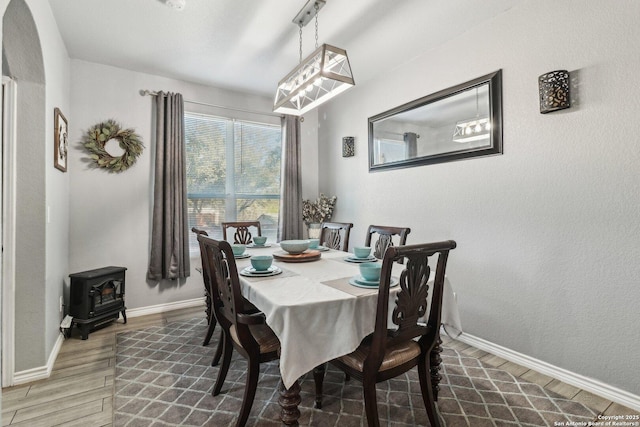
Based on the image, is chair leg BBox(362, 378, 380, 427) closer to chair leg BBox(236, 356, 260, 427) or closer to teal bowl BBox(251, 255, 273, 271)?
chair leg BBox(236, 356, 260, 427)

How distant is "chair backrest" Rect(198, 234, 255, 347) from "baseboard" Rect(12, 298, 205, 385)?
1.35 m

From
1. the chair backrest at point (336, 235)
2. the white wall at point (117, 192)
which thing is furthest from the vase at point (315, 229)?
the white wall at point (117, 192)

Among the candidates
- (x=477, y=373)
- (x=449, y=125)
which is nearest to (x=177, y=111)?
(x=449, y=125)

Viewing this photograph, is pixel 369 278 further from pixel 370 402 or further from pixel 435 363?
pixel 435 363

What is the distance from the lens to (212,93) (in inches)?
153

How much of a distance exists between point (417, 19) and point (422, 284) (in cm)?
208

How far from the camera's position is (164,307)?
360 centimetres

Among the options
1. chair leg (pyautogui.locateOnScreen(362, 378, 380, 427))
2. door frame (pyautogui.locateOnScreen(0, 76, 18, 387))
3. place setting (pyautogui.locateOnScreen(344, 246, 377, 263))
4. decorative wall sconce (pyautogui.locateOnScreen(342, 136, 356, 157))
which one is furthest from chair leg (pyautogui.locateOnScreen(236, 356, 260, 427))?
decorative wall sconce (pyautogui.locateOnScreen(342, 136, 356, 157))

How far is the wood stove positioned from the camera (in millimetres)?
2840

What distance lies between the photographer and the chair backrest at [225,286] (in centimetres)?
161

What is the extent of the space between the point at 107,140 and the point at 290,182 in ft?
6.60

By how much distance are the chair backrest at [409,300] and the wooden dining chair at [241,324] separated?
21.8 inches

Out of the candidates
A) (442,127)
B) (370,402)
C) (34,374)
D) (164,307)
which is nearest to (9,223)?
(34,374)

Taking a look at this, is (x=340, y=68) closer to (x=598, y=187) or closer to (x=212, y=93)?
(x=598, y=187)
